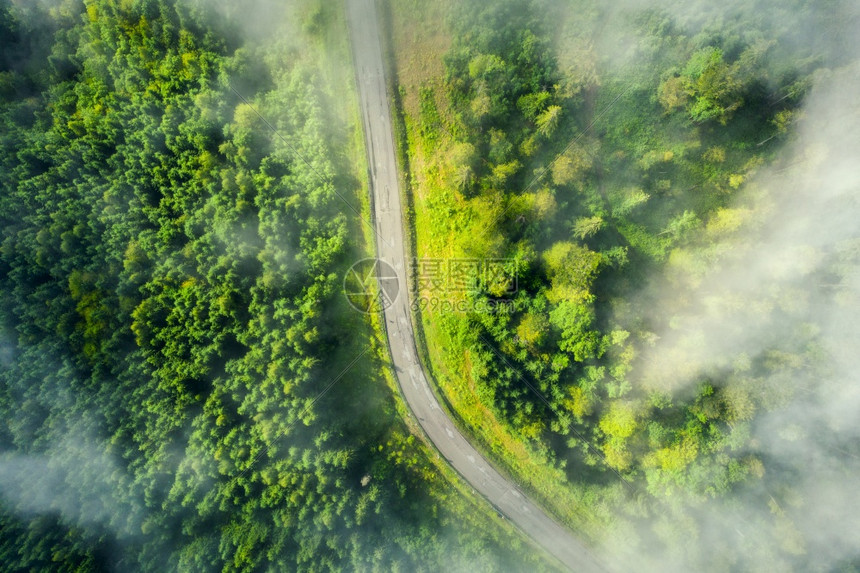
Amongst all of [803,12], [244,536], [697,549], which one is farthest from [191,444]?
[803,12]

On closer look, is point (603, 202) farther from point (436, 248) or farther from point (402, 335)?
point (402, 335)

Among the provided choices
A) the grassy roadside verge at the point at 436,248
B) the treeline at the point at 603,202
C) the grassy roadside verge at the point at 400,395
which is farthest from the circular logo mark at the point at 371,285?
the treeline at the point at 603,202

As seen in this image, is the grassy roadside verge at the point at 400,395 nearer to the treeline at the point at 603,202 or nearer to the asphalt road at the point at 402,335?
the asphalt road at the point at 402,335

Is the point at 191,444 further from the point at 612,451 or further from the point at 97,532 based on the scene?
the point at 612,451

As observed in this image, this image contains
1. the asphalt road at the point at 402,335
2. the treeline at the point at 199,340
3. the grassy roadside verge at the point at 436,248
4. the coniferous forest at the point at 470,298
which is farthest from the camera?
the treeline at the point at 199,340

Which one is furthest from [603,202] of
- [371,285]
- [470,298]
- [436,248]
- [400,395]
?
[400,395]

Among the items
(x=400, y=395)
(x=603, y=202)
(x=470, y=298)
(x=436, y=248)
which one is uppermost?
(x=603, y=202)
